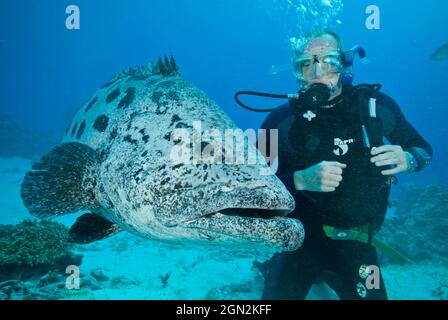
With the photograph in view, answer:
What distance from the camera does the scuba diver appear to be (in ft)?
12.5

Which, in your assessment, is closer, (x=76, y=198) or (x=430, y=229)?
(x=76, y=198)

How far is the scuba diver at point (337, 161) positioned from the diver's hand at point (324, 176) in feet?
0.94

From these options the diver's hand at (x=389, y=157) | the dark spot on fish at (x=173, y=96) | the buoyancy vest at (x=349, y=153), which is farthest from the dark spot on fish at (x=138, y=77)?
the diver's hand at (x=389, y=157)

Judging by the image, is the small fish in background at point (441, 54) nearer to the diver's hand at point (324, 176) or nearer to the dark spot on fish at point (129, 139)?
the diver's hand at point (324, 176)

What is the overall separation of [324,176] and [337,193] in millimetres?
966

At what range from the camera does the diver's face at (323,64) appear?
4145mm

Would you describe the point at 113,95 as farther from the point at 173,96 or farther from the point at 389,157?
the point at 389,157

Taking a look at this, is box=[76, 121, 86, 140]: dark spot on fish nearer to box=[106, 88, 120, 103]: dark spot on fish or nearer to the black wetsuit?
box=[106, 88, 120, 103]: dark spot on fish

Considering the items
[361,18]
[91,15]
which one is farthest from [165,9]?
[361,18]

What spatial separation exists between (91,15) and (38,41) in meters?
38.7

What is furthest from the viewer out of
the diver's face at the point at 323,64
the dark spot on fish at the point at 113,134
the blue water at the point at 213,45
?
the blue water at the point at 213,45

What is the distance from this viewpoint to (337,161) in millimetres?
3861

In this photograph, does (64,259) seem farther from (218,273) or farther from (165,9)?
(165,9)
